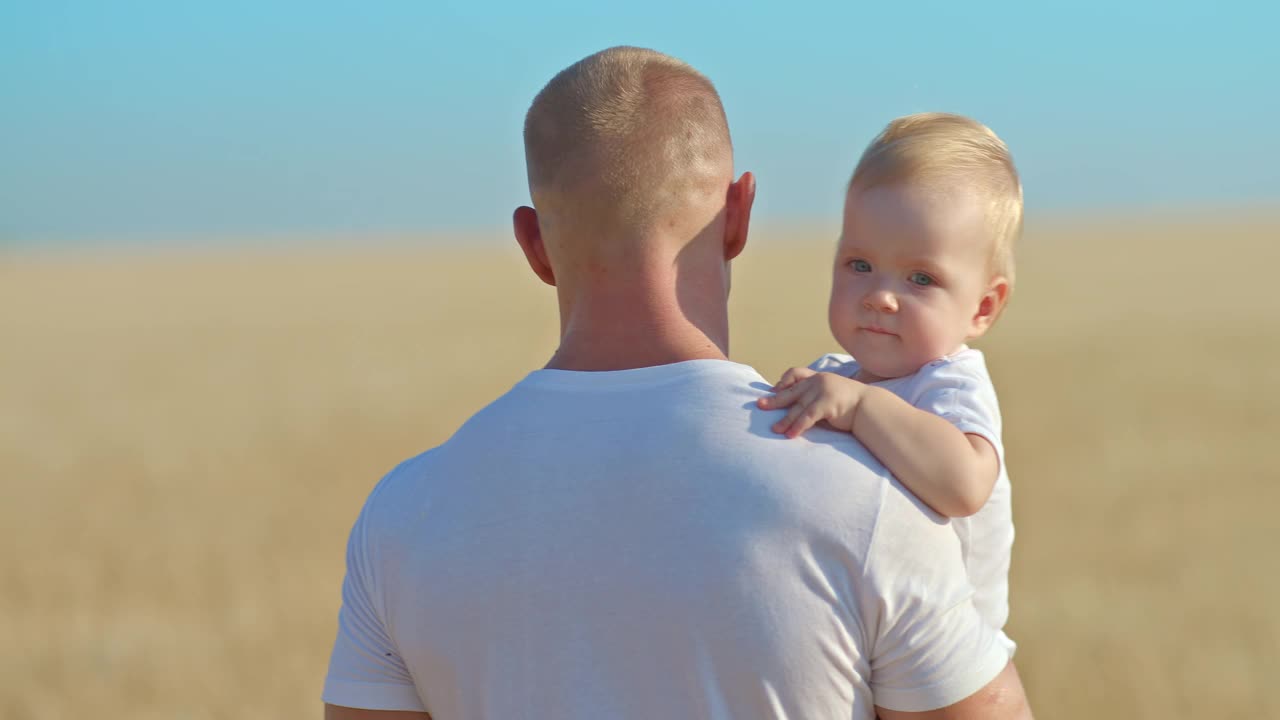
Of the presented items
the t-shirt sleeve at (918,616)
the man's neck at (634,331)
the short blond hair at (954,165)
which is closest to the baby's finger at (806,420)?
the t-shirt sleeve at (918,616)

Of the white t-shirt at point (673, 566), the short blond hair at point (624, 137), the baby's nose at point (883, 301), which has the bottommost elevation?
the white t-shirt at point (673, 566)

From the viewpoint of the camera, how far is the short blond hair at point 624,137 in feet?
7.80

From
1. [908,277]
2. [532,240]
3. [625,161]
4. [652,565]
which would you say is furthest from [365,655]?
[908,277]

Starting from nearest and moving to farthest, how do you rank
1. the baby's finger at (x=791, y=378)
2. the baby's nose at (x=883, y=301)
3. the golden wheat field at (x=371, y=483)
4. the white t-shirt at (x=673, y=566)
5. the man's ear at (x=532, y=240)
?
1. the white t-shirt at (x=673, y=566)
2. the baby's finger at (x=791, y=378)
3. the man's ear at (x=532, y=240)
4. the baby's nose at (x=883, y=301)
5. the golden wheat field at (x=371, y=483)

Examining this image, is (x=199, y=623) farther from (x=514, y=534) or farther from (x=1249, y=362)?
(x=1249, y=362)

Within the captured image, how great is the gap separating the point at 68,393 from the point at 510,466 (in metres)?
24.6

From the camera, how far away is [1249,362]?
23297 mm

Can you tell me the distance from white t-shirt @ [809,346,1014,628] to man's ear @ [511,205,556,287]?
727 mm

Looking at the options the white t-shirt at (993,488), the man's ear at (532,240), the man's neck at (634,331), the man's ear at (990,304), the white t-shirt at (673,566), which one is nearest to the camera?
the white t-shirt at (673,566)

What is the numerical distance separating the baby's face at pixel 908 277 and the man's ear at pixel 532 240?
594mm

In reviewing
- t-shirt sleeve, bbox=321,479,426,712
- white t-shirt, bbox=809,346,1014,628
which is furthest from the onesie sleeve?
t-shirt sleeve, bbox=321,479,426,712

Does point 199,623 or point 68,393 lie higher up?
point 199,623

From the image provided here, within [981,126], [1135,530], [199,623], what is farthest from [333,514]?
[981,126]

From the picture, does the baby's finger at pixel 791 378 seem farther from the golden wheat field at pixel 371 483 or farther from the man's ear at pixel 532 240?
the golden wheat field at pixel 371 483
